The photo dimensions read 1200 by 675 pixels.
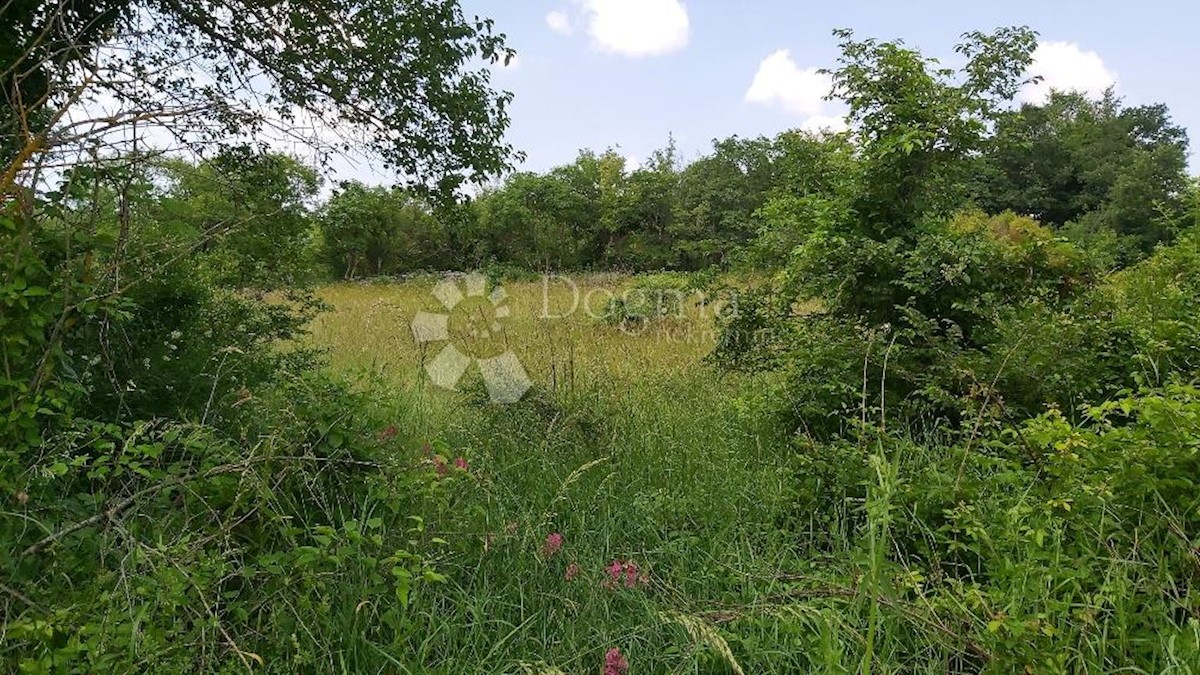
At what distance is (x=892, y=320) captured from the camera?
3816 mm

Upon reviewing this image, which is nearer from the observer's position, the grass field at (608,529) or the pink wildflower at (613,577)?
the grass field at (608,529)

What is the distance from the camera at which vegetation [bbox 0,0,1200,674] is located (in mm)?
1678

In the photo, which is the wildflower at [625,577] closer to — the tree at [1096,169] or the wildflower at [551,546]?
the wildflower at [551,546]

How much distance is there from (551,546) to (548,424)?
1.25m

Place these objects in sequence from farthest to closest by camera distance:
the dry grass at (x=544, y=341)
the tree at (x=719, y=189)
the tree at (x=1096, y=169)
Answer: the tree at (x=1096, y=169)
the tree at (x=719, y=189)
the dry grass at (x=544, y=341)

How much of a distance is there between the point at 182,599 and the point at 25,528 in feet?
1.52

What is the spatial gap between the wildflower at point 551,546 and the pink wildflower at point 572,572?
0.09 meters

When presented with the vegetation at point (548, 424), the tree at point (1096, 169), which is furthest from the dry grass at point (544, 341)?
the tree at point (1096, 169)

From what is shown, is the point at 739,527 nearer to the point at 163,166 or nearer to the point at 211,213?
the point at 163,166

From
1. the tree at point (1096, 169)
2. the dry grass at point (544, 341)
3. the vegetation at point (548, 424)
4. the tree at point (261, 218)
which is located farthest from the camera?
the tree at point (1096, 169)

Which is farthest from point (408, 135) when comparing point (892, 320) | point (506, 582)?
point (892, 320)

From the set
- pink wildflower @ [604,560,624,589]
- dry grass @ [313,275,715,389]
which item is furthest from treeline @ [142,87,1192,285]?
pink wildflower @ [604,560,624,589]

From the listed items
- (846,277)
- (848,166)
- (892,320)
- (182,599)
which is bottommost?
(182,599)

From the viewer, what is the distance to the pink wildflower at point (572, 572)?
83.3 inches
